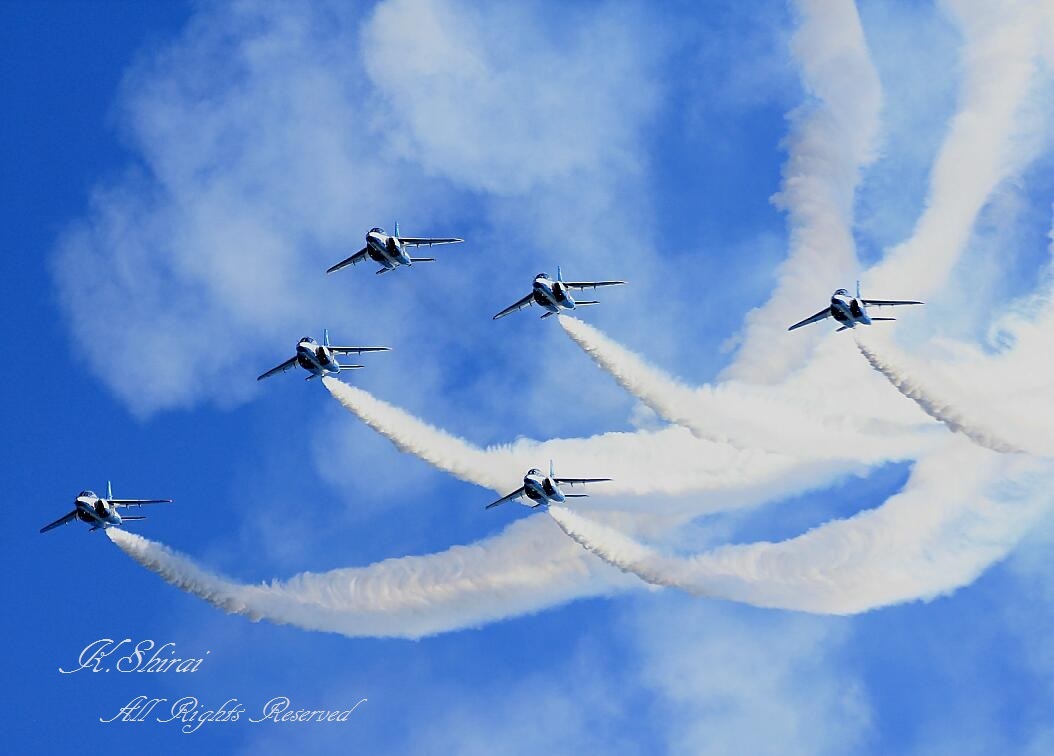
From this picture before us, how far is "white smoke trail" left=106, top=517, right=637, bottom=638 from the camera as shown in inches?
2859

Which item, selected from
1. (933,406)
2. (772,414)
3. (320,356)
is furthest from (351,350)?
(933,406)

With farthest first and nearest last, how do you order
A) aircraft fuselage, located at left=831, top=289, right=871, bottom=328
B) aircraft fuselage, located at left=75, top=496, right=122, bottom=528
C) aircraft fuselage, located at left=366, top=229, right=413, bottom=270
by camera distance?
aircraft fuselage, located at left=75, top=496, right=122, bottom=528 → aircraft fuselage, located at left=366, top=229, right=413, bottom=270 → aircraft fuselage, located at left=831, top=289, right=871, bottom=328

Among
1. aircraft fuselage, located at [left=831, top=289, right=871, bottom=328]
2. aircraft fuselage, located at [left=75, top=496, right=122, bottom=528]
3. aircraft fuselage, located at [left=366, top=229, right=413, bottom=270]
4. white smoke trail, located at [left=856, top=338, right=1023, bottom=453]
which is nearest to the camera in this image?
white smoke trail, located at [left=856, top=338, right=1023, bottom=453]

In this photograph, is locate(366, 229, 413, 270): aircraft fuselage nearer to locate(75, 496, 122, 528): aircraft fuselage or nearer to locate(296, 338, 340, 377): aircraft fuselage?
locate(296, 338, 340, 377): aircraft fuselage

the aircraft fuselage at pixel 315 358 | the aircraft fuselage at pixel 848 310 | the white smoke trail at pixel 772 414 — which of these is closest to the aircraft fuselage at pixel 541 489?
the white smoke trail at pixel 772 414

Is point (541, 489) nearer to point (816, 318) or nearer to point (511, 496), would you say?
point (511, 496)

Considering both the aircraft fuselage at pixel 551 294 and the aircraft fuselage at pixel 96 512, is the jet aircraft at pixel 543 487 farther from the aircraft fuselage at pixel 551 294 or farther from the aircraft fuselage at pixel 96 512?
the aircraft fuselage at pixel 96 512

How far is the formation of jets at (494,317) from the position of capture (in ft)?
230

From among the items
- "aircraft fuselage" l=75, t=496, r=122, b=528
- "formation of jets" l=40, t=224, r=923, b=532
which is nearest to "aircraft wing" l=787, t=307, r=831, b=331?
"formation of jets" l=40, t=224, r=923, b=532

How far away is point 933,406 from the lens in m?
69.3

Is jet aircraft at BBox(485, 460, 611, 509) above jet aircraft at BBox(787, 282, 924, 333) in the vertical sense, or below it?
below

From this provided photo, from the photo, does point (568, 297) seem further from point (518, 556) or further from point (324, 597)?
point (324, 597)

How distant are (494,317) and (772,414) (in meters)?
13.0

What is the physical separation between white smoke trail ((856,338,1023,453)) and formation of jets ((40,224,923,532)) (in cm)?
166
